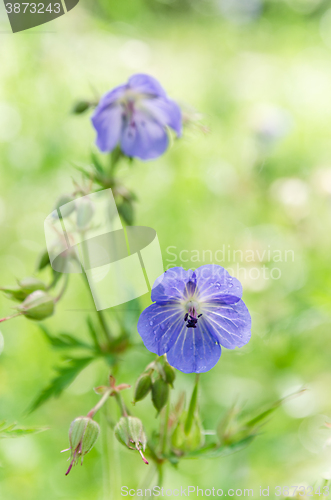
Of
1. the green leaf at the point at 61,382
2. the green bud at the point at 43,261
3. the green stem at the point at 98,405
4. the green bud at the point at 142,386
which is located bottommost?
the green leaf at the point at 61,382

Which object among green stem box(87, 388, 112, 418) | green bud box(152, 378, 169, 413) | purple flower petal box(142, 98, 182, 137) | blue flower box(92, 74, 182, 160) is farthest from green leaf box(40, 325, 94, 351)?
purple flower petal box(142, 98, 182, 137)

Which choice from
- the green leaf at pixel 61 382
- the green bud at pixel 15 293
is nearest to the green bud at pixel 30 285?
the green bud at pixel 15 293

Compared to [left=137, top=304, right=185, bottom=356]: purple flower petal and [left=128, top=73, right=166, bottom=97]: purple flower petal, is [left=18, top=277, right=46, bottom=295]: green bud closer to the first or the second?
[left=137, top=304, right=185, bottom=356]: purple flower petal

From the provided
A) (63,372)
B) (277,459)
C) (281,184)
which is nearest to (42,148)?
(281,184)

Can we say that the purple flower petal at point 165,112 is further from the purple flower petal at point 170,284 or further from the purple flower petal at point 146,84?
the purple flower petal at point 170,284

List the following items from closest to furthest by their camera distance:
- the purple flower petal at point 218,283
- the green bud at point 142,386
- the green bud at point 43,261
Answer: the purple flower petal at point 218,283, the green bud at point 142,386, the green bud at point 43,261

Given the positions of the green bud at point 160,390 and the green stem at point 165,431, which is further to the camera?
the green stem at point 165,431

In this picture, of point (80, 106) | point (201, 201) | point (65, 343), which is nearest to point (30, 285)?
point (65, 343)
